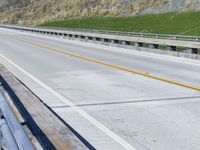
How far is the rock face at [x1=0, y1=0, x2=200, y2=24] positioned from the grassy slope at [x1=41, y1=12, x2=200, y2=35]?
2815mm

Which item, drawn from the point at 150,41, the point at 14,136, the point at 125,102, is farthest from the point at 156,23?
the point at 14,136

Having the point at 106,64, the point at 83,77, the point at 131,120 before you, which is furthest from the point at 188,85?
the point at 106,64

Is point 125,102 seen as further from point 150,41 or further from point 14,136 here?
point 150,41

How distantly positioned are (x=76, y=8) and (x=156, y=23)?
41149 mm

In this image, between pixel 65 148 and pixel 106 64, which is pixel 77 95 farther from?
pixel 106 64

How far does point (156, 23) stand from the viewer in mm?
64312

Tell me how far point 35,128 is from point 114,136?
64.9 inches

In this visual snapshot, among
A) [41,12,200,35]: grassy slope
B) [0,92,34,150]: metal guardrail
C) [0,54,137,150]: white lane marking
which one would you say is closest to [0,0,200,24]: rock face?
[41,12,200,35]: grassy slope

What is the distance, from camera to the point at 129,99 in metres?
11.6

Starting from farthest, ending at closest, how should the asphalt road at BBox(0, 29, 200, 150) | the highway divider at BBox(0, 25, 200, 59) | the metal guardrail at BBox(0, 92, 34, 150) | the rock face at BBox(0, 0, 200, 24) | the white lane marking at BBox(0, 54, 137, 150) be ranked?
1. the rock face at BBox(0, 0, 200, 24)
2. the highway divider at BBox(0, 25, 200, 59)
3. the asphalt road at BBox(0, 29, 200, 150)
4. the white lane marking at BBox(0, 54, 137, 150)
5. the metal guardrail at BBox(0, 92, 34, 150)

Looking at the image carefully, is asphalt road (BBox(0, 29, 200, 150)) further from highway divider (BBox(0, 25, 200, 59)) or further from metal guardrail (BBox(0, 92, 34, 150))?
highway divider (BBox(0, 25, 200, 59))

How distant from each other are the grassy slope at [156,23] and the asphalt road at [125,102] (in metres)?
33.0

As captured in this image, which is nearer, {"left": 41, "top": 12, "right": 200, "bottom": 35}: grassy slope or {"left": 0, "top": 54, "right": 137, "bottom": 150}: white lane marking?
{"left": 0, "top": 54, "right": 137, "bottom": 150}: white lane marking

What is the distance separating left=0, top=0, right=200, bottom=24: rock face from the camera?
240 ft
